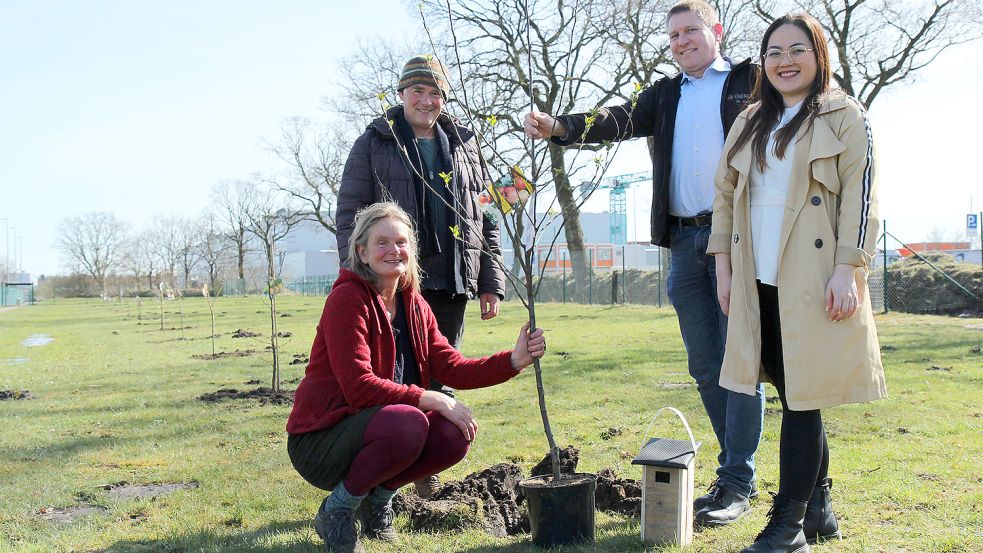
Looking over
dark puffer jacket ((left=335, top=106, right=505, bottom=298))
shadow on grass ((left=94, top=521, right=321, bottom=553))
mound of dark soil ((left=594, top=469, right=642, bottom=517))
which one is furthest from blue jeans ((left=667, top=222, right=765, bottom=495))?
shadow on grass ((left=94, top=521, right=321, bottom=553))

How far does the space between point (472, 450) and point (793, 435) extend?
2.57 metres

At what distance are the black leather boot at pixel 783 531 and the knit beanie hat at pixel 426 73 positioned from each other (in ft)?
7.22

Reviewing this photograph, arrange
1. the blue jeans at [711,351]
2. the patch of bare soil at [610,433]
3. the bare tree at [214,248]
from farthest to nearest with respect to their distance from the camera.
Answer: the bare tree at [214,248] < the patch of bare soil at [610,433] < the blue jeans at [711,351]

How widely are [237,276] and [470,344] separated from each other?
6997 cm

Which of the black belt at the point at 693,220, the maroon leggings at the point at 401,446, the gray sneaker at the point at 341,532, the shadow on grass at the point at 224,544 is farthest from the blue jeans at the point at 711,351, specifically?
the shadow on grass at the point at 224,544

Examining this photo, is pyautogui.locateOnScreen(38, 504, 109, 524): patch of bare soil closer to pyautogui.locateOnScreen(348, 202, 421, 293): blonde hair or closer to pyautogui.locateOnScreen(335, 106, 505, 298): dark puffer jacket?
pyautogui.locateOnScreen(335, 106, 505, 298): dark puffer jacket

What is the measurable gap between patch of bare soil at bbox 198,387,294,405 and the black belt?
4.65 m

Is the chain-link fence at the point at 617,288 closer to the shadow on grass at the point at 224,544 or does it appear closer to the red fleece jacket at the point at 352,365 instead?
the shadow on grass at the point at 224,544

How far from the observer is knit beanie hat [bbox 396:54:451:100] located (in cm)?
365

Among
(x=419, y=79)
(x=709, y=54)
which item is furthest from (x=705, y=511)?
(x=419, y=79)

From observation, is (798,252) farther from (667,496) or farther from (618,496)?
(618,496)

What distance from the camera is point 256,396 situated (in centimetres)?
765

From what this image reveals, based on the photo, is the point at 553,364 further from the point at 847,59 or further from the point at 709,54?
the point at 847,59

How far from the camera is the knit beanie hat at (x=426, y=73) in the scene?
3.65 metres
